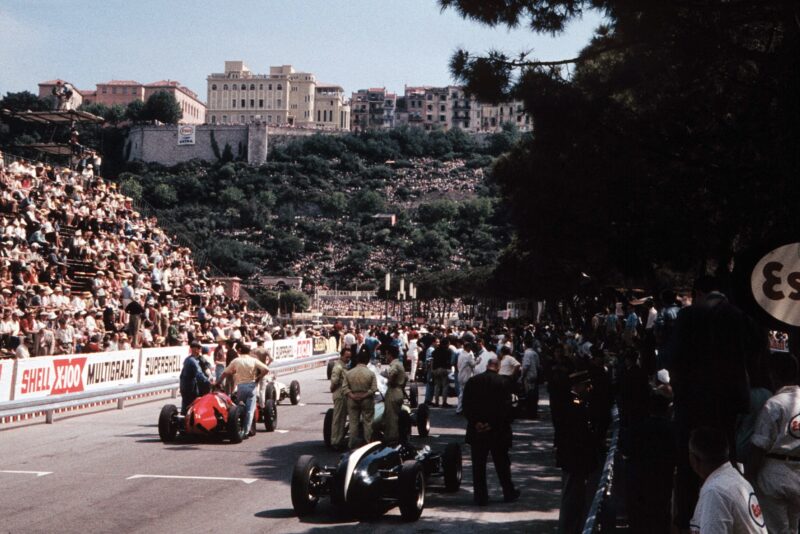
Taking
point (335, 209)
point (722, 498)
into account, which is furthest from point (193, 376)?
point (335, 209)

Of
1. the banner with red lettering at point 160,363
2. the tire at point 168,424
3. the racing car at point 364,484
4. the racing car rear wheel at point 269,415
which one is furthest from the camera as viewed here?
the banner with red lettering at point 160,363

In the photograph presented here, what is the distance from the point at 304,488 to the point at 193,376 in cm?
704

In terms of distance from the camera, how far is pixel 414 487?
10578mm

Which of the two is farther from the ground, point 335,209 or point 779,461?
point 335,209

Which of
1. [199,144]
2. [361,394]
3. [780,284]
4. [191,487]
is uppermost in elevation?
[199,144]

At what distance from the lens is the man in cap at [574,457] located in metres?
9.41

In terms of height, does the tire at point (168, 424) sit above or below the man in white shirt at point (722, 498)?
below

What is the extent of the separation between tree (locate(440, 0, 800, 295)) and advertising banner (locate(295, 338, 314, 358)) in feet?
80.1

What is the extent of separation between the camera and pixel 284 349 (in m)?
39.8

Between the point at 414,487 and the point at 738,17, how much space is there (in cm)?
703

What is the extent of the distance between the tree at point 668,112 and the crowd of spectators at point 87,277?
12731mm

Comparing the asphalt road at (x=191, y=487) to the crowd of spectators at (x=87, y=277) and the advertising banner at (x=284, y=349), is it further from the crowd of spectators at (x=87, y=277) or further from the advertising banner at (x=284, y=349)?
the advertising banner at (x=284, y=349)

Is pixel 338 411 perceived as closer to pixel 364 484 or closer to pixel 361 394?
pixel 361 394

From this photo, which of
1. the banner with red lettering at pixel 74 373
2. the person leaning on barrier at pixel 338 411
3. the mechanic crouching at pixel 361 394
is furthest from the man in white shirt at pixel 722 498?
the banner with red lettering at pixel 74 373
